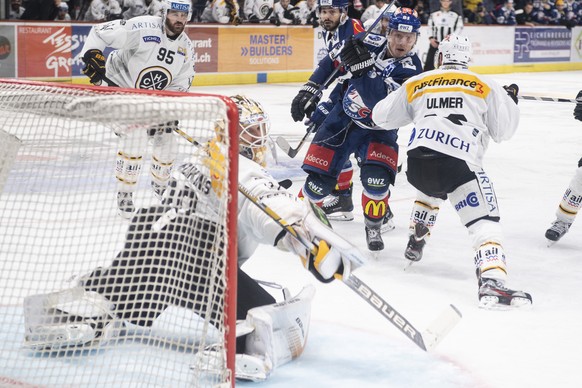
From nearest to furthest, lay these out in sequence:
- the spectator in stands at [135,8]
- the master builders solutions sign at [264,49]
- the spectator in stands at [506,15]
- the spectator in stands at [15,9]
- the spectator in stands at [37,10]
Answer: the spectator in stands at [37,10]
the spectator in stands at [15,9]
the spectator in stands at [135,8]
the master builders solutions sign at [264,49]
the spectator in stands at [506,15]

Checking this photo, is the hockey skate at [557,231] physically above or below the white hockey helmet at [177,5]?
below

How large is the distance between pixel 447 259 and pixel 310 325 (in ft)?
4.25

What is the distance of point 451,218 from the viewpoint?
17.5 feet

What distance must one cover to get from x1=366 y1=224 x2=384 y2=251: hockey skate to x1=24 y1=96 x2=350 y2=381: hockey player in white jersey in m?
1.49

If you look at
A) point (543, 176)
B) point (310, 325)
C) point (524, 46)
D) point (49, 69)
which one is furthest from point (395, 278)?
point (524, 46)

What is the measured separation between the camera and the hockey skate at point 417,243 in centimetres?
420

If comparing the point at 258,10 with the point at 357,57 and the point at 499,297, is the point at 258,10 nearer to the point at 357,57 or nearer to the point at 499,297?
the point at 357,57

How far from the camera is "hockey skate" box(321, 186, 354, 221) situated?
208 inches

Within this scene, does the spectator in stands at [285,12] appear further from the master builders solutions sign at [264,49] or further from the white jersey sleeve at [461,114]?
the white jersey sleeve at [461,114]

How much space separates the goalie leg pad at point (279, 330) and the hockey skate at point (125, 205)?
50 centimetres

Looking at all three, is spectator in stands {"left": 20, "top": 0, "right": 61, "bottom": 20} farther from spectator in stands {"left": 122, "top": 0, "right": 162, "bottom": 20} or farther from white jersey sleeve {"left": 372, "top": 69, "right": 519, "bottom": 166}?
white jersey sleeve {"left": 372, "top": 69, "right": 519, "bottom": 166}

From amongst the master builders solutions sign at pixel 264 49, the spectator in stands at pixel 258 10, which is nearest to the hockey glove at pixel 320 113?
the master builders solutions sign at pixel 264 49

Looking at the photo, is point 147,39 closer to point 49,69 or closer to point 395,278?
point 395,278

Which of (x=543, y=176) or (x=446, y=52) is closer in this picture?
(x=446, y=52)
